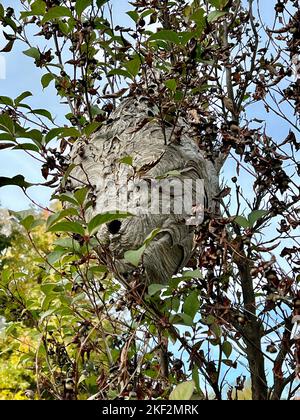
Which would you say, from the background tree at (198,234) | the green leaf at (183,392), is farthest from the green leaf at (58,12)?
the green leaf at (183,392)

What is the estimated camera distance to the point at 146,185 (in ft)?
5.55

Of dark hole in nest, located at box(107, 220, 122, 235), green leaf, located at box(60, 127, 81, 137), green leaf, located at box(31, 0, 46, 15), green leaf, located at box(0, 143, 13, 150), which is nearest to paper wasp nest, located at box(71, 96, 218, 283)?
dark hole in nest, located at box(107, 220, 122, 235)

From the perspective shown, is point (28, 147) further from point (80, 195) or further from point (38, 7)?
point (38, 7)

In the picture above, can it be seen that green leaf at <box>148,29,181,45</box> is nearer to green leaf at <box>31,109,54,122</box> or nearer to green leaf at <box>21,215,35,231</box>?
green leaf at <box>31,109,54,122</box>

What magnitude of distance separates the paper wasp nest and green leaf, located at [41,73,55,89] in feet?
0.78

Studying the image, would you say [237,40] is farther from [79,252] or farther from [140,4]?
[79,252]

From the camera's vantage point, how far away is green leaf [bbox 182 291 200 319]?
1.58 m

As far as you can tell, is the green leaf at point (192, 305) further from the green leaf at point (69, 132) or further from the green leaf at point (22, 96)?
the green leaf at point (22, 96)

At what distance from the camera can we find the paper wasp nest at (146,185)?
1680mm

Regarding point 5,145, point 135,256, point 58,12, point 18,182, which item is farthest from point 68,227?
point 58,12

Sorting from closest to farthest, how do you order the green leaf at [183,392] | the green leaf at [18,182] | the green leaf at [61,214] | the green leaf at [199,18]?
1. the green leaf at [183,392]
2. the green leaf at [61,214]
3. the green leaf at [18,182]
4. the green leaf at [199,18]

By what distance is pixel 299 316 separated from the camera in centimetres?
134

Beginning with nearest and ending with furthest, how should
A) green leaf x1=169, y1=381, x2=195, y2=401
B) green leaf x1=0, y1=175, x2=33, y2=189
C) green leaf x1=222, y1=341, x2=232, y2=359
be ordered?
green leaf x1=169, y1=381, x2=195, y2=401 < green leaf x1=0, y1=175, x2=33, y2=189 < green leaf x1=222, y1=341, x2=232, y2=359

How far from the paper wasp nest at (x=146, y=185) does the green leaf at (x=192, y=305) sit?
5.5 inches
